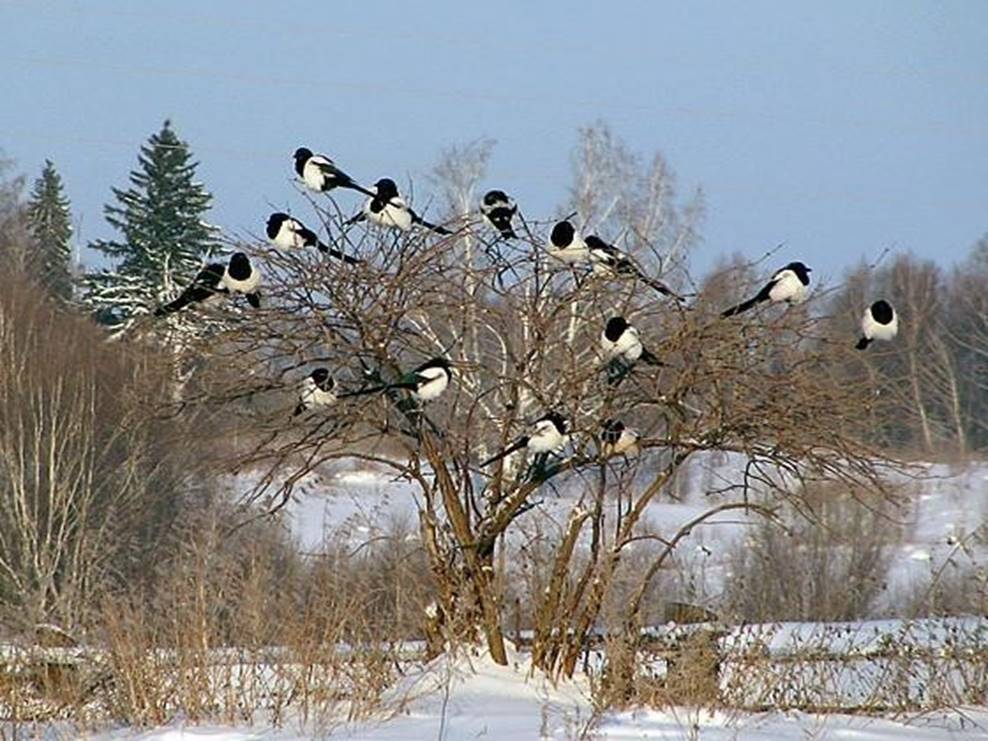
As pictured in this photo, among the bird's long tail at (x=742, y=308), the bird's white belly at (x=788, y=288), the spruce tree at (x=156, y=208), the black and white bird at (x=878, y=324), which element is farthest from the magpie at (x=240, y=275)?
the spruce tree at (x=156, y=208)

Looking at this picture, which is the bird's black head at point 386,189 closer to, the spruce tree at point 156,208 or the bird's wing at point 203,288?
the bird's wing at point 203,288

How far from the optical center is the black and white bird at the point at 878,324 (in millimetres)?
9445

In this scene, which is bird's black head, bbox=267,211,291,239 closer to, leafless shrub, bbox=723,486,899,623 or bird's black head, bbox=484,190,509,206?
bird's black head, bbox=484,190,509,206

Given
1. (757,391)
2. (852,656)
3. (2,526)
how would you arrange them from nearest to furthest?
(757,391), (852,656), (2,526)

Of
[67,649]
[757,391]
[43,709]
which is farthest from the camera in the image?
[757,391]

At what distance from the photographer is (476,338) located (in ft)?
37.1

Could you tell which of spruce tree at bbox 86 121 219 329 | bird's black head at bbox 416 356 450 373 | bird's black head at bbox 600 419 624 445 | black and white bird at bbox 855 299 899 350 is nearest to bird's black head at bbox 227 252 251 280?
bird's black head at bbox 416 356 450 373

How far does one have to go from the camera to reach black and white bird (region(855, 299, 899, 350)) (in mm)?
9445

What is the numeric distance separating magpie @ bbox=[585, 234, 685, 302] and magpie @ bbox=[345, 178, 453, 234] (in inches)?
32.8

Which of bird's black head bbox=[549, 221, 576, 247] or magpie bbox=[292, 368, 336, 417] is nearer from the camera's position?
magpie bbox=[292, 368, 336, 417]

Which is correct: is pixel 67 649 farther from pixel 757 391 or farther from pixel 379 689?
Result: pixel 757 391

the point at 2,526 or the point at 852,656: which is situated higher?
the point at 2,526

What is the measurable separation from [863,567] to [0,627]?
1545cm

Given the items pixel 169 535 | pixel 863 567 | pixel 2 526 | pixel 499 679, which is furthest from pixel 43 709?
pixel 863 567
